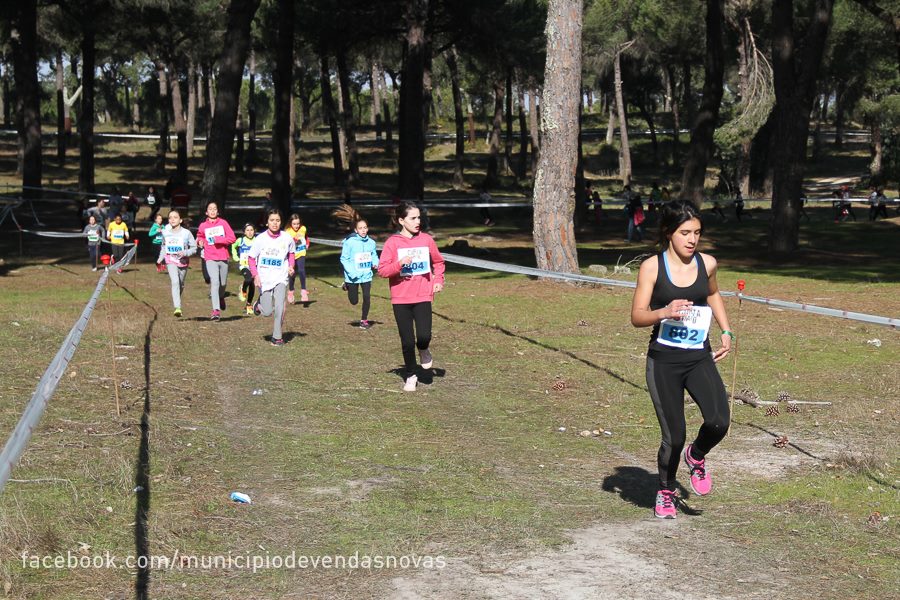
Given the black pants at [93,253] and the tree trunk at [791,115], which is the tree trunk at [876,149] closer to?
the tree trunk at [791,115]

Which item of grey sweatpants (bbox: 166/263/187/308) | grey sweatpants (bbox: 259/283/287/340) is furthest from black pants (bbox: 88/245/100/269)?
grey sweatpants (bbox: 259/283/287/340)

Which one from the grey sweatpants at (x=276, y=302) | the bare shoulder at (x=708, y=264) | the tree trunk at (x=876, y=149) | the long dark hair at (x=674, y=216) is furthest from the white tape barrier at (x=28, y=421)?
the tree trunk at (x=876, y=149)

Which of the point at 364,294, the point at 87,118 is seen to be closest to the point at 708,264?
the point at 364,294

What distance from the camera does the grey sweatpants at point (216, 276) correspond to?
1697cm

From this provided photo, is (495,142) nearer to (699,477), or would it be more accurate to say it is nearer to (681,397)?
(699,477)

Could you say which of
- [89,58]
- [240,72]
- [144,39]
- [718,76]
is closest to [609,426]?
[240,72]

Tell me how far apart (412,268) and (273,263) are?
3.78 m

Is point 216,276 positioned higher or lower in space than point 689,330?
lower

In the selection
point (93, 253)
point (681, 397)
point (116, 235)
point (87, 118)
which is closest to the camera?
point (681, 397)

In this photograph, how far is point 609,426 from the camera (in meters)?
10.4

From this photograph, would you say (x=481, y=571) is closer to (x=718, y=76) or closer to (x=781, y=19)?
(x=781, y=19)

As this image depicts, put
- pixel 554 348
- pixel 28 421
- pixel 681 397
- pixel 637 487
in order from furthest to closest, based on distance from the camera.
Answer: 1. pixel 554 348
2. pixel 637 487
3. pixel 681 397
4. pixel 28 421

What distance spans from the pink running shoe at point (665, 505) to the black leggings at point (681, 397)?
0.67 ft

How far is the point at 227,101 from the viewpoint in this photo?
30.2m
